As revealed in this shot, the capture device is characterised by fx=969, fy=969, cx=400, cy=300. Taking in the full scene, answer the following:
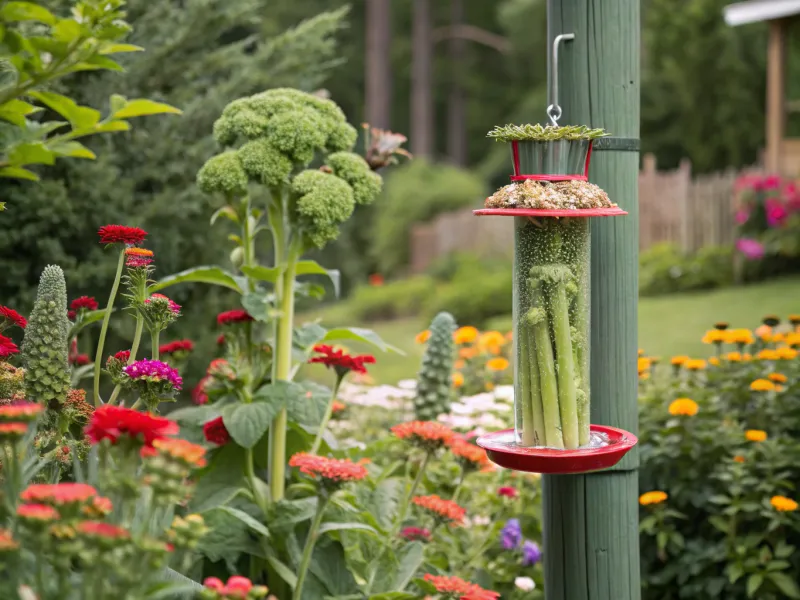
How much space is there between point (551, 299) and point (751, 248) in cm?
1129

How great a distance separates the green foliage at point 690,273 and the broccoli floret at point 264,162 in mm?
10838

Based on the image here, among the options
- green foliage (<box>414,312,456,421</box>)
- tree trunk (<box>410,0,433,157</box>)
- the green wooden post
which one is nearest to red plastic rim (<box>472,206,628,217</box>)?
the green wooden post

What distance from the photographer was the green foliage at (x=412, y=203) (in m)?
19.1

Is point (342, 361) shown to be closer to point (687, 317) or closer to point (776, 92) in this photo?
point (687, 317)

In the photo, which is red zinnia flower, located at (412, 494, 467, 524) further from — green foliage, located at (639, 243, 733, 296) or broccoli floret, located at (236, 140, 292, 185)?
green foliage, located at (639, 243, 733, 296)

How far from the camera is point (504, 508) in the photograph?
3760 millimetres

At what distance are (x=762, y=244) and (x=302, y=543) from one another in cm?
1113

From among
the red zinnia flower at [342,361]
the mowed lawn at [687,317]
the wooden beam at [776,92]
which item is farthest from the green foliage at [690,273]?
the red zinnia flower at [342,361]

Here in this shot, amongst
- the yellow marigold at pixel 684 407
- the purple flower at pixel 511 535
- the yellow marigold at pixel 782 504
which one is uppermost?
the yellow marigold at pixel 684 407

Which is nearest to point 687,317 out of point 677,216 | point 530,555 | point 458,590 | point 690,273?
point 690,273

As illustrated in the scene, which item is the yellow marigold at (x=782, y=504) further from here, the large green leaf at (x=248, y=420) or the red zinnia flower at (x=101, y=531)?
the red zinnia flower at (x=101, y=531)

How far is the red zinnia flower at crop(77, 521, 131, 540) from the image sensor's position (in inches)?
54.8

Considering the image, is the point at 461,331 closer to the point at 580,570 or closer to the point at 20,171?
the point at 580,570

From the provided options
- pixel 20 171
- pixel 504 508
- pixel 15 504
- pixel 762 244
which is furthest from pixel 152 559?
pixel 762 244
